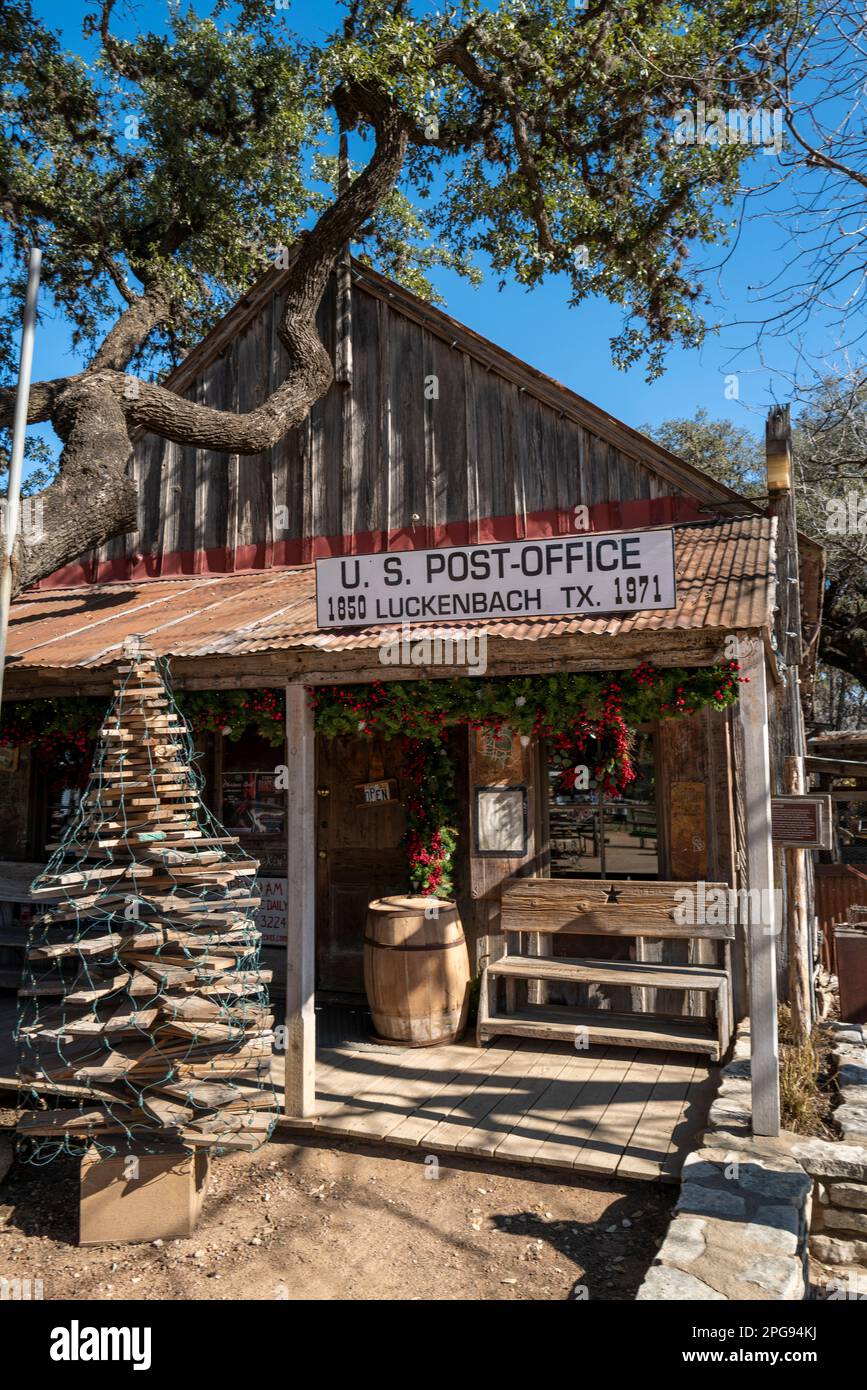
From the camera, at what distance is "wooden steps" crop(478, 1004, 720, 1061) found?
611 cm

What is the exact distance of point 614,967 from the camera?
21.8 feet

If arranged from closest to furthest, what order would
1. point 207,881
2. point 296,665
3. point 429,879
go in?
point 207,881, point 296,665, point 429,879

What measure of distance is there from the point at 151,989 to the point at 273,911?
3816mm

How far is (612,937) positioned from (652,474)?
4190mm

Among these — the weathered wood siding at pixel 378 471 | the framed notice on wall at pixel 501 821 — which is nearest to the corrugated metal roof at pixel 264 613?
the weathered wood siding at pixel 378 471

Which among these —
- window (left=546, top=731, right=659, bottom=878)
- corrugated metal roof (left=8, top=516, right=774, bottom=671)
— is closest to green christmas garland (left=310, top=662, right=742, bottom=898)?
Answer: window (left=546, top=731, right=659, bottom=878)

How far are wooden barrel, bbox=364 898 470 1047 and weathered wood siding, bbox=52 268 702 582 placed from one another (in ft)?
12.4

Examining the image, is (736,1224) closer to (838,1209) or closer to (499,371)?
(838,1209)

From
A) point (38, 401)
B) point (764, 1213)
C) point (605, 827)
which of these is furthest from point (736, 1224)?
point (38, 401)

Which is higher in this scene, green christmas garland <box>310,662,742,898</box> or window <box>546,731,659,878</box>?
green christmas garland <box>310,662,742,898</box>

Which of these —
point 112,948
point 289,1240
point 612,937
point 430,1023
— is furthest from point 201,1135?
point 612,937

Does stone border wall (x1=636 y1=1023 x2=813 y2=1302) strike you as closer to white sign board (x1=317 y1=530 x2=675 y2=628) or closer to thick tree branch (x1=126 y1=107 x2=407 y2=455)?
white sign board (x1=317 y1=530 x2=675 y2=628)
